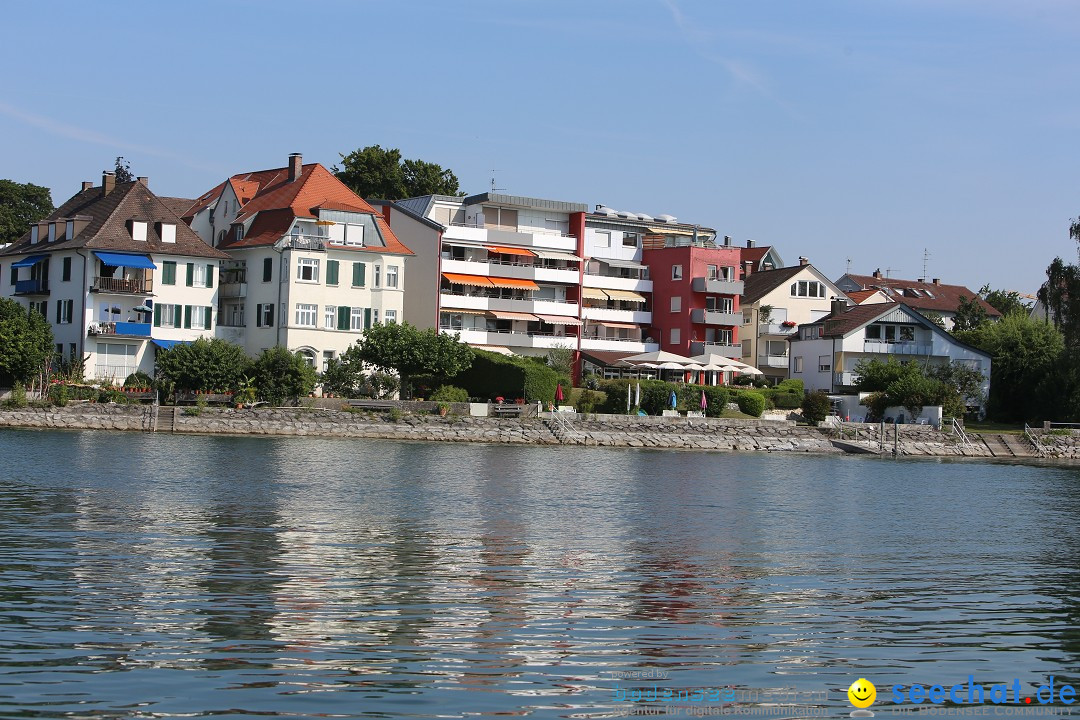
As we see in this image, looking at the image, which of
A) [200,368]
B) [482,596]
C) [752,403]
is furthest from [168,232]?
[482,596]

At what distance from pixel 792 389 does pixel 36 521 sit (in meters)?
65.7

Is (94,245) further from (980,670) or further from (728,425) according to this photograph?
(980,670)

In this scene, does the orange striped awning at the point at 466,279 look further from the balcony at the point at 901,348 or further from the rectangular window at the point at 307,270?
the balcony at the point at 901,348

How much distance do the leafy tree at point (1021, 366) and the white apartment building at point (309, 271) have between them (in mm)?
42809

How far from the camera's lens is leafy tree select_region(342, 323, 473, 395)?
68500 mm

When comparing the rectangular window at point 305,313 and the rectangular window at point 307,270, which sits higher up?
the rectangular window at point 307,270

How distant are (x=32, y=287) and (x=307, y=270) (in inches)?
649

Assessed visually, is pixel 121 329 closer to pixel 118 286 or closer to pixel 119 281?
pixel 118 286

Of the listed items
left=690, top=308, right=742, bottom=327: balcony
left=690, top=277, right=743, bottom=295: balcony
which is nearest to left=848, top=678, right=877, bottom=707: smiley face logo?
left=690, top=308, right=742, bottom=327: balcony

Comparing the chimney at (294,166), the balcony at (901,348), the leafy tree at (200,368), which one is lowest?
the leafy tree at (200,368)

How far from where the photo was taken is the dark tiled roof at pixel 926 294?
403 feet

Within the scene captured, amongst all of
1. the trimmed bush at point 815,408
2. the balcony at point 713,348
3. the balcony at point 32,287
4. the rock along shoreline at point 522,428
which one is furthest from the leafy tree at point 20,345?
the balcony at point 713,348

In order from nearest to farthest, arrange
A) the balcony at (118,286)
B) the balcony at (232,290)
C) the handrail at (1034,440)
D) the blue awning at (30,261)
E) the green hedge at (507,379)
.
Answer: the balcony at (118,286) < the green hedge at (507,379) < the blue awning at (30,261) < the handrail at (1034,440) < the balcony at (232,290)

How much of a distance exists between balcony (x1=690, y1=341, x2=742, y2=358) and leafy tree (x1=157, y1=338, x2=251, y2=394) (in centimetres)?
3871
